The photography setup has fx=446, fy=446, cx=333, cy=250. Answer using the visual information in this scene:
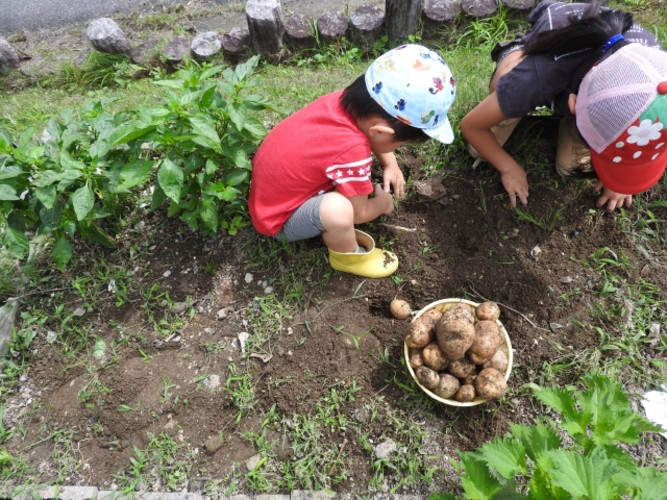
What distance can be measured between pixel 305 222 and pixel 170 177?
2.09ft

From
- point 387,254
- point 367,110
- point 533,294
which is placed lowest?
point 533,294

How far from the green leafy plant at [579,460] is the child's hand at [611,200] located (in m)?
1.16

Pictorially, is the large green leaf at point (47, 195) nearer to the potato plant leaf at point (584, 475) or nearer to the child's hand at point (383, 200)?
the child's hand at point (383, 200)

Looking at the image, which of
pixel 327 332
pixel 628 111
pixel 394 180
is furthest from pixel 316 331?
pixel 628 111

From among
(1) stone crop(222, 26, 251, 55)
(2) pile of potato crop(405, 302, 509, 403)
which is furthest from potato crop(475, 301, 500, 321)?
(1) stone crop(222, 26, 251, 55)

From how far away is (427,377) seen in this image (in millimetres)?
1856

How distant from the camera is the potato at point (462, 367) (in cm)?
188

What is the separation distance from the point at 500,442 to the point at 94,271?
2177 millimetres

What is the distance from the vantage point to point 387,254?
2352mm

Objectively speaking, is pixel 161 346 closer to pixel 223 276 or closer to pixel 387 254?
pixel 223 276

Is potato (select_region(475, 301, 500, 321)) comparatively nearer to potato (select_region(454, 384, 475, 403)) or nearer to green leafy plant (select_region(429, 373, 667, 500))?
potato (select_region(454, 384, 475, 403))

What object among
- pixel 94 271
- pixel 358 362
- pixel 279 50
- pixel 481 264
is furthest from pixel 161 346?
pixel 279 50

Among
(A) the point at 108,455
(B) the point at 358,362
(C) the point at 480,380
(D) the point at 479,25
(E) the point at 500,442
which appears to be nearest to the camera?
(E) the point at 500,442

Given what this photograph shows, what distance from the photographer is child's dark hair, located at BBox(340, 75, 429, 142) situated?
1.88 metres
